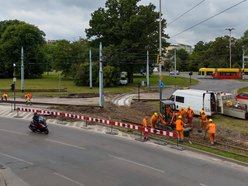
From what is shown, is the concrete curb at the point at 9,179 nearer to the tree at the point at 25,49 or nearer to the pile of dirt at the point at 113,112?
the pile of dirt at the point at 113,112

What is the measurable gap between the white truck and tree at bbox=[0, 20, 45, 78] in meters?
74.5

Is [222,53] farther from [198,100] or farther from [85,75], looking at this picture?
[198,100]

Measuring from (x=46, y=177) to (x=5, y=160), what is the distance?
383cm

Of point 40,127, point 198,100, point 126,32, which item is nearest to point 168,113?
point 198,100

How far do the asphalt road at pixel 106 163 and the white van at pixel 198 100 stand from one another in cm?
1221

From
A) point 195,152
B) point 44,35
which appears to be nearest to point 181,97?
point 195,152

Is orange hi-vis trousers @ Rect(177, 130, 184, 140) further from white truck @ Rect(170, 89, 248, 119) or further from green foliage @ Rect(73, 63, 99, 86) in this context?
green foliage @ Rect(73, 63, 99, 86)

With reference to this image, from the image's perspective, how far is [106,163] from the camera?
1612cm

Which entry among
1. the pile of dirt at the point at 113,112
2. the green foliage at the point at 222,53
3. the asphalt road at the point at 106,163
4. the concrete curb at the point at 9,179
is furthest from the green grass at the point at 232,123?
the green foliage at the point at 222,53

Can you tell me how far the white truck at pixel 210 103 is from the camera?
3219cm

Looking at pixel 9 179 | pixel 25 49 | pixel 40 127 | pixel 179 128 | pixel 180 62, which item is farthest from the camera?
pixel 180 62

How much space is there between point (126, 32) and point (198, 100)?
140ft

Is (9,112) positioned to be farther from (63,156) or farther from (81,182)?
(81,182)

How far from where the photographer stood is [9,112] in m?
35.6
